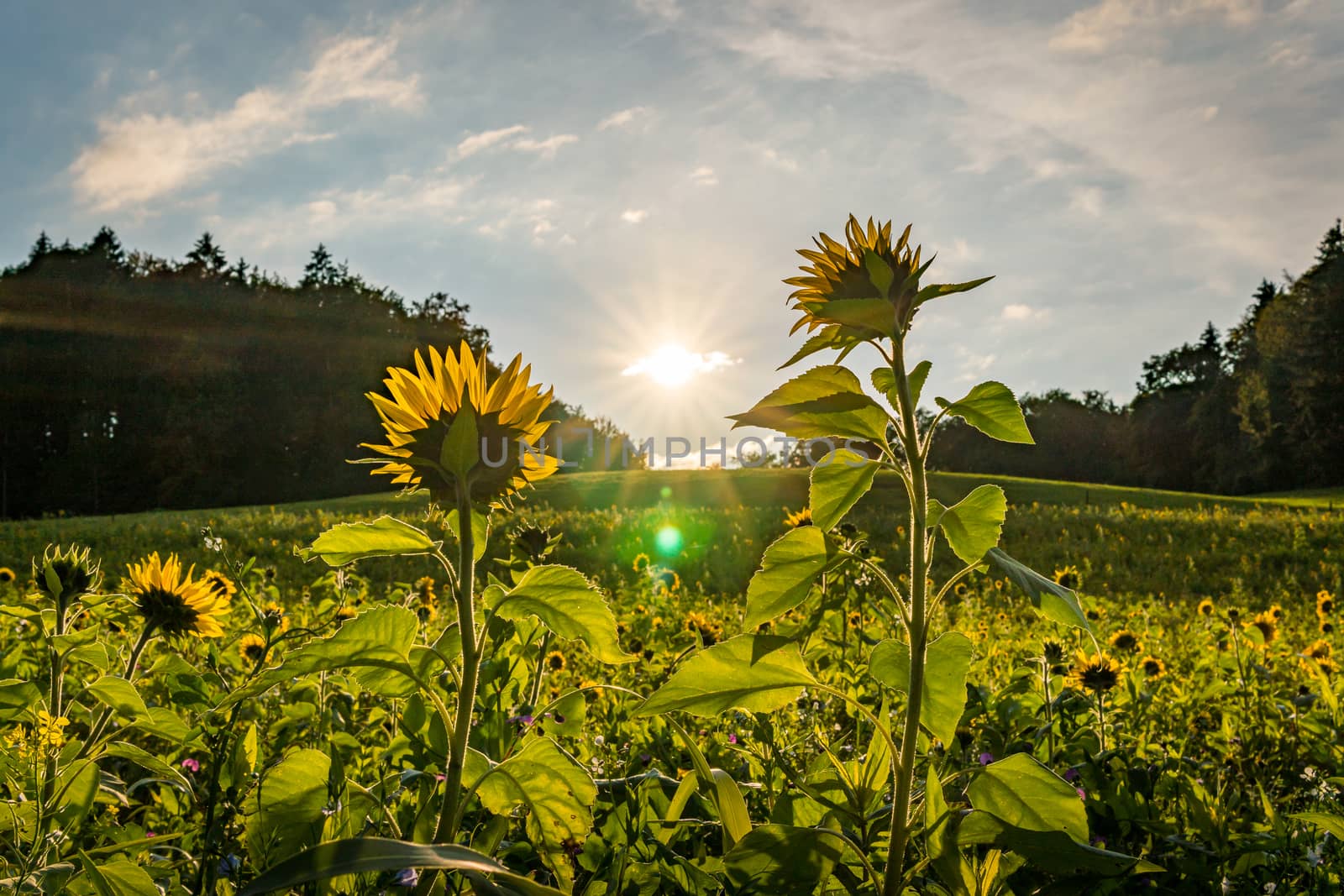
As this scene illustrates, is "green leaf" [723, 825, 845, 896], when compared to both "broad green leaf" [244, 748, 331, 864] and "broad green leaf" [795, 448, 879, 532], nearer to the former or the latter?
"broad green leaf" [795, 448, 879, 532]

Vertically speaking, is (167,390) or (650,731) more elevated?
(167,390)

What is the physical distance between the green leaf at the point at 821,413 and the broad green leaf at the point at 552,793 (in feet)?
1.40

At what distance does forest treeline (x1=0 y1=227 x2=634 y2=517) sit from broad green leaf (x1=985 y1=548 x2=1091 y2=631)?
38102mm

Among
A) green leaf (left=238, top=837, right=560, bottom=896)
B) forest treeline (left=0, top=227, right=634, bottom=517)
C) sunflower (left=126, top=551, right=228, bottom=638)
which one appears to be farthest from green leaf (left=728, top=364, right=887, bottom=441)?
forest treeline (left=0, top=227, right=634, bottom=517)

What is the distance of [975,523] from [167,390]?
152 ft

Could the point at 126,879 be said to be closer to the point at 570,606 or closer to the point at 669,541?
the point at 570,606

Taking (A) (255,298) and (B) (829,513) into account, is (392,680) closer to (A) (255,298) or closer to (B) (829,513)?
(B) (829,513)

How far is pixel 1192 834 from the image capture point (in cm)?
192

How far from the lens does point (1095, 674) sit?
2.34 meters

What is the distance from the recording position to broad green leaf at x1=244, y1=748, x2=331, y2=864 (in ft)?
3.23

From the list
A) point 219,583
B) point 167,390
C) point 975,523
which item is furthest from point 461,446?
point 167,390

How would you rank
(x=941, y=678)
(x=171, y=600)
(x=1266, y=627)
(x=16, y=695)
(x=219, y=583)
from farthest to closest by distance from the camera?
(x=1266, y=627) → (x=219, y=583) → (x=171, y=600) → (x=16, y=695) → (x=941, y=678)

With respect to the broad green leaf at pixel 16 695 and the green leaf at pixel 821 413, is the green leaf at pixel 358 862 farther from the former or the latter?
the broad green leaf at pixel 16 695

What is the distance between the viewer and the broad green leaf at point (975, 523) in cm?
96
